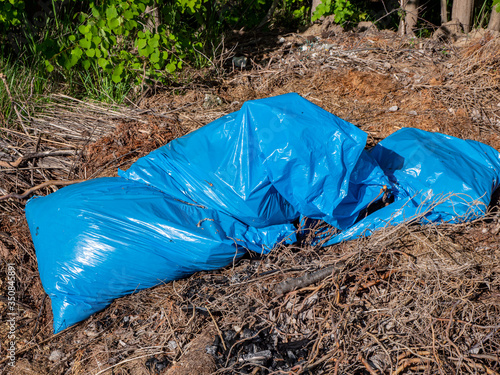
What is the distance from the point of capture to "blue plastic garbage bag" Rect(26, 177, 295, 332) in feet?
6.35

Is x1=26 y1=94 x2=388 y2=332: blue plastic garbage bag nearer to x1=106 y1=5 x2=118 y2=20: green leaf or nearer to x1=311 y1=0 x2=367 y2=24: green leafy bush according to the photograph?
x1=106 y1=5 x2=118 y2=20: green leaf

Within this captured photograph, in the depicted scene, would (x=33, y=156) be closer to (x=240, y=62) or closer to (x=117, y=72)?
(x=117, y=72)

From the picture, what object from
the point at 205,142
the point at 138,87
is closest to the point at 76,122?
the point at 138,87

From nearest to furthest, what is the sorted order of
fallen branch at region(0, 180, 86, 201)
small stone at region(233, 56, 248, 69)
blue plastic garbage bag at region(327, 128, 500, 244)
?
1. blue plastic garbage bag at region(327, 128, 500, 244)
2. fallen branch at region(0, 180, 86, 201)
3. small stone at region(233, 56, 248, 69)

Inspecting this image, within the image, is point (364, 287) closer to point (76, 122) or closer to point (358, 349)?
point (358, 349)

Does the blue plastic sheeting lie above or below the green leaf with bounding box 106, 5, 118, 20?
below

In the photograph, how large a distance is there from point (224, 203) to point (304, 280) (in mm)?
518

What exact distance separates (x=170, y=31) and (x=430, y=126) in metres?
2.20

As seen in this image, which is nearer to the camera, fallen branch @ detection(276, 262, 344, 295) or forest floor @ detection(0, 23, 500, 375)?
forest floor @ detection(0, 23, 500, 375)

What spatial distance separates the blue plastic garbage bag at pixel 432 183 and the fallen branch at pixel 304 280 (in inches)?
11.0

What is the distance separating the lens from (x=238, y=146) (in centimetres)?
195

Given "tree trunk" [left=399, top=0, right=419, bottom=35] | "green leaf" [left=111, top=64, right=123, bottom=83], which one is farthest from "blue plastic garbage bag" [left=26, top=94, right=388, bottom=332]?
"tree trunk" [left=399, top=0, right=419, bottom=35]

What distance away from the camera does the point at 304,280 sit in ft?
6.19

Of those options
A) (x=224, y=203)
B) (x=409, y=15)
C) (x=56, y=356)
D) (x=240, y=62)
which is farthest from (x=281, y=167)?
(x=409, y=15)
